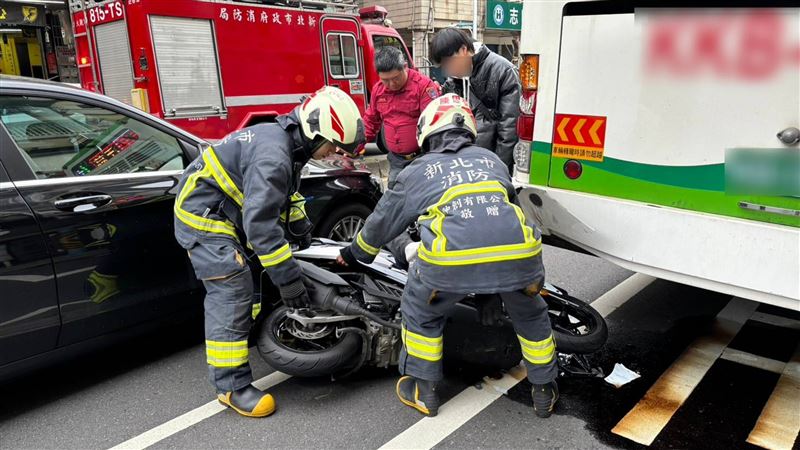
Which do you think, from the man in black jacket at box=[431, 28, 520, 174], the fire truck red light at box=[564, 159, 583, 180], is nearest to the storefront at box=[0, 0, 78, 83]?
the man in black jacket at box=[431, 28, 520, 174]

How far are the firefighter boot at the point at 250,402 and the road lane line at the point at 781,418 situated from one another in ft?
6.96

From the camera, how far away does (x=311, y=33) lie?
9.33 m

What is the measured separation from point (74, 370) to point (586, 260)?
3808 millimetres

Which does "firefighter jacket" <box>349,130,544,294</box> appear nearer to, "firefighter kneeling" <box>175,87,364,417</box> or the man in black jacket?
"firefighter kneeling" <box>175,87,364,417</box>

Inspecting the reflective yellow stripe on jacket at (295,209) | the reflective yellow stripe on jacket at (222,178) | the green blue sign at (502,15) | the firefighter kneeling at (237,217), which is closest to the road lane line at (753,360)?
the firefighter kneeling at (237,217)

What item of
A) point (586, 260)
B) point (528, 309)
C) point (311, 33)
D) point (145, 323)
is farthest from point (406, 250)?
point (311, 33)

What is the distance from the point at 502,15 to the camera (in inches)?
559

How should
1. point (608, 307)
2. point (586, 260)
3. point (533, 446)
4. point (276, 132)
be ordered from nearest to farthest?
point (533, 446)
point (276, 132)
point (608, 307)
point (586, 260)

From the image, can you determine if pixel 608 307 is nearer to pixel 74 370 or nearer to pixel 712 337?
pixel 712 337

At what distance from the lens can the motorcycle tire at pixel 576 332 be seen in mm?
2984

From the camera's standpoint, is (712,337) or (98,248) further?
(712,337)

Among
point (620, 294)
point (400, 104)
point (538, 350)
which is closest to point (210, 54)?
point (400, 104)

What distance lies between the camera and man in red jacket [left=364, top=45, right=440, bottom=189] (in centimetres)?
427

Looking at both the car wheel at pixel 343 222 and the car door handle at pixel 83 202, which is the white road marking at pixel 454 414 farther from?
Answer: the car door handle at pixel 83 202
